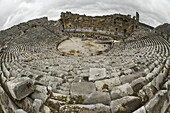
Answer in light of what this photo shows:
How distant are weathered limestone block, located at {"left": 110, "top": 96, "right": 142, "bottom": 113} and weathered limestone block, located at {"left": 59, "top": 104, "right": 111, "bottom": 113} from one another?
0.19 m

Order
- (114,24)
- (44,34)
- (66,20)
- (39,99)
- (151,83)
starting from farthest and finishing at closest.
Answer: (66,20), (114,24), (44,34), (151,83), (39,99)

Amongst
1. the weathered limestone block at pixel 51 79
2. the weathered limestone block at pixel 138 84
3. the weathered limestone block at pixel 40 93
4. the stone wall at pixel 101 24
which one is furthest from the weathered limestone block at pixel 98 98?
the stone wall at pixel 101 24

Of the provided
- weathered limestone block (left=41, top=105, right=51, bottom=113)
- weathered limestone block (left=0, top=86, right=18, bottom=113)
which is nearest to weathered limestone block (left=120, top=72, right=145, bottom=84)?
weathered limestone block (left=41, top=105, right=51, bottom=113)

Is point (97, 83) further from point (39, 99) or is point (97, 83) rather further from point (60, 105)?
point (39, 99)

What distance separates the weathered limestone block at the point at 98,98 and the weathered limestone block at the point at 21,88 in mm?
1645

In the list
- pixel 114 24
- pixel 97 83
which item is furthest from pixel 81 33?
pixel 97 83

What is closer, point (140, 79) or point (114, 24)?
point (140, 79)

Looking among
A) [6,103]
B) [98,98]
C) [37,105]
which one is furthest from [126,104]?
[6,103]

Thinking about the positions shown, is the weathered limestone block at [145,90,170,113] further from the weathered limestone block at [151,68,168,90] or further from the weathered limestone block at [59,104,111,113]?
the weathered limestone block at [59,104,111,113]

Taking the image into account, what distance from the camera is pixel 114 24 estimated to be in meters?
31.4

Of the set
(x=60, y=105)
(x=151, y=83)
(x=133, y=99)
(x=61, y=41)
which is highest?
(x=61, y=41)

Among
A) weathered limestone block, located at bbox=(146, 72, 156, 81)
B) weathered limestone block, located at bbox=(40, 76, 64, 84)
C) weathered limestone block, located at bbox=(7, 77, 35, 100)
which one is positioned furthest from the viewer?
weathered limestone block, located at bbox=(40, 76, 64, 84)

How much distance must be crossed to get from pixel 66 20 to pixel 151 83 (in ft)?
106

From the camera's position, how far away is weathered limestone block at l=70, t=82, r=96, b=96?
3.77 meters
